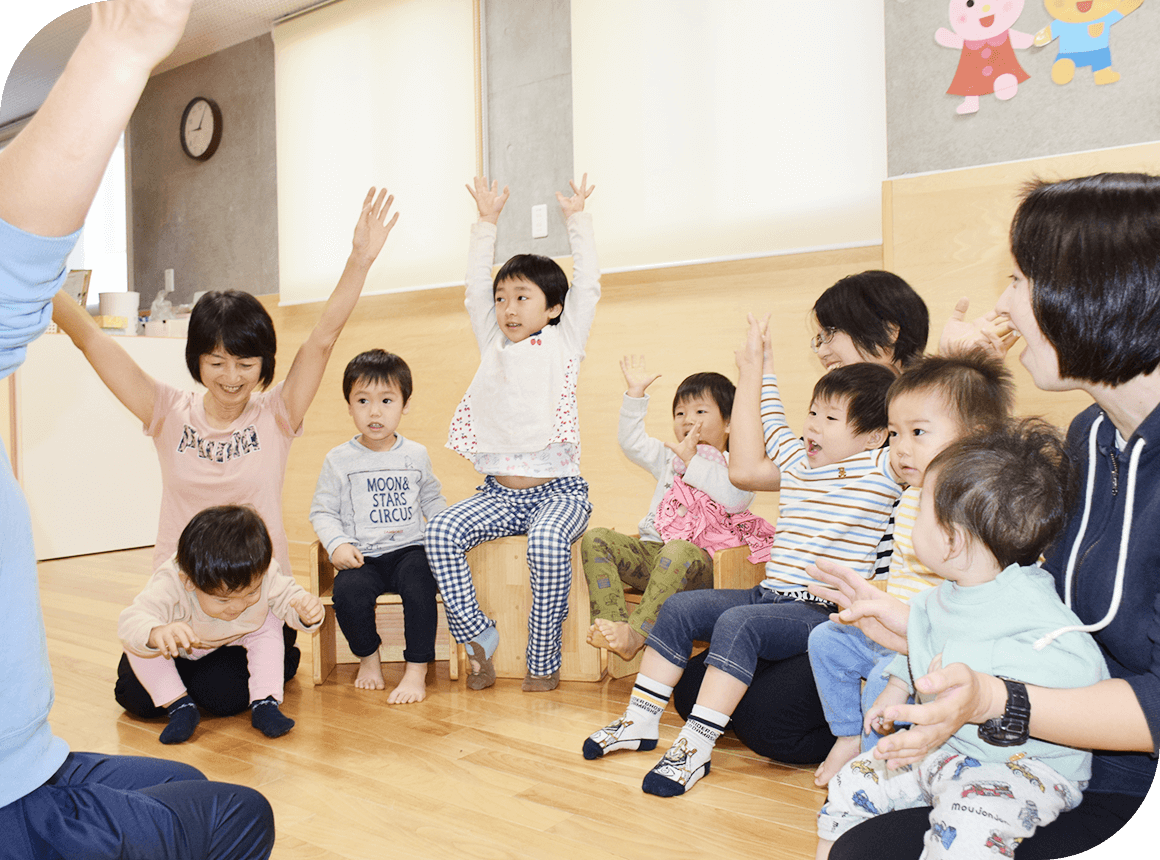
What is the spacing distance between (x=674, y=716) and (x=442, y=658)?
0.80 metres

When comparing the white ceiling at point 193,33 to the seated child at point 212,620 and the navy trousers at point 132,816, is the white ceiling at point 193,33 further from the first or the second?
the navy trousers at point 132,816

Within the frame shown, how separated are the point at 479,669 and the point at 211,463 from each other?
0.86m

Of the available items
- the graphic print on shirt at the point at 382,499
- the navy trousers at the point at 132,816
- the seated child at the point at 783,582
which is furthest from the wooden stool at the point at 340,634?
the navy trousers at the point at 132,816

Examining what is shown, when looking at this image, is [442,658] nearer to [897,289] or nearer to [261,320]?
[261,320]

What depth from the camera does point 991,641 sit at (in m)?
0.94

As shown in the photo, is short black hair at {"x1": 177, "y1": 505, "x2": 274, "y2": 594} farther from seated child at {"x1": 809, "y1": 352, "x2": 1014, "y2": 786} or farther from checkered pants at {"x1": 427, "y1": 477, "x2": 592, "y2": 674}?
seated child at {"x1": 809, "y1": 352, "x2": 1014, "y2": 786}

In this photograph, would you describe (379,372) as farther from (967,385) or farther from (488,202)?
(967,385)

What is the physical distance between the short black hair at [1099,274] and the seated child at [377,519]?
5.52 ft

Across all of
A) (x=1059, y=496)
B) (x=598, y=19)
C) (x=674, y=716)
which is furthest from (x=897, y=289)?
(x=598, y=19)

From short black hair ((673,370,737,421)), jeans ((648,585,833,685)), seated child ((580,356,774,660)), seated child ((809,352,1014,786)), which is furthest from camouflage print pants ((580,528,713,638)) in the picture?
seated child ((809,352,1014,786))

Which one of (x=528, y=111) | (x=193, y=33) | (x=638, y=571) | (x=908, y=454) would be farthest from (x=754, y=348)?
(x=193, y=33)

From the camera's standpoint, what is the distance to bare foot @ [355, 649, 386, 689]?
7.16ft

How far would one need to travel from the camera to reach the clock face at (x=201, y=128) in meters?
4.69

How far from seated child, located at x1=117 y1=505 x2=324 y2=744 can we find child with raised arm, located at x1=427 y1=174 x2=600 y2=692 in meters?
0.42
